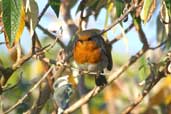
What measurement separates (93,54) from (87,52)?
0.15ft

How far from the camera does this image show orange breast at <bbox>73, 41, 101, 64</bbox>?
2.11 metres

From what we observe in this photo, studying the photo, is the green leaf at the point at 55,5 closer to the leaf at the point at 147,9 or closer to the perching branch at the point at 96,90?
the leaf at the point at 147,9

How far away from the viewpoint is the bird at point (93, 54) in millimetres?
2064

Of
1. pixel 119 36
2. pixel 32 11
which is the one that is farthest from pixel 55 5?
Result: pixel 119 36

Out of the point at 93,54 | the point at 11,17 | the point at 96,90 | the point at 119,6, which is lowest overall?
the point at 96,90

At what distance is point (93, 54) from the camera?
2.19 meters

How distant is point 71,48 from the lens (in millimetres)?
2201

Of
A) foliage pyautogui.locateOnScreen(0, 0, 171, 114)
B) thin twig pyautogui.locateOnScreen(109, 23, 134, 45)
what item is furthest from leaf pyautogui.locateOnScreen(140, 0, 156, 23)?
thin twig pyautogui.locateOnScreen(109, 23, 134, 45)

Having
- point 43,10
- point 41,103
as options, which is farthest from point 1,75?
point 43,10

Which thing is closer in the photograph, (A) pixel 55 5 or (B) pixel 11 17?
(B) pixel 11 17

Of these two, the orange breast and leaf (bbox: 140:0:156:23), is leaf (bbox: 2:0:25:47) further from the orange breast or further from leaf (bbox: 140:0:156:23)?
the orange breast

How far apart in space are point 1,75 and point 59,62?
0.77 ft

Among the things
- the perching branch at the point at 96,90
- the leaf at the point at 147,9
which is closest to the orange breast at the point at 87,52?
the perching branch at the point at 96,90

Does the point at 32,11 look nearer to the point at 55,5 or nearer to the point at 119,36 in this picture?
the point at 55,5
